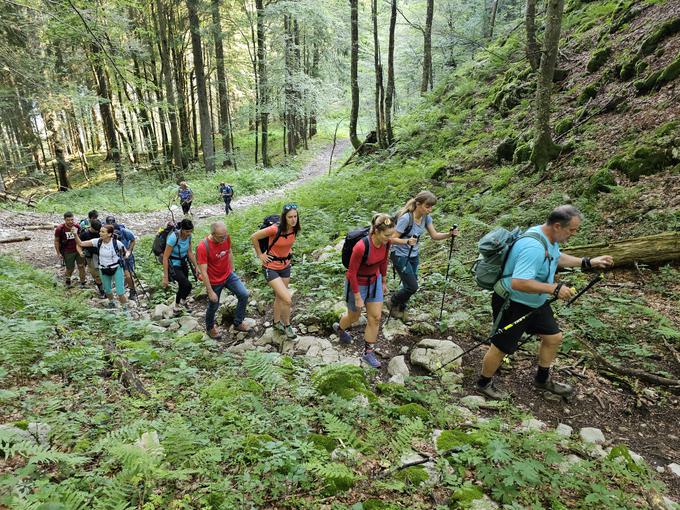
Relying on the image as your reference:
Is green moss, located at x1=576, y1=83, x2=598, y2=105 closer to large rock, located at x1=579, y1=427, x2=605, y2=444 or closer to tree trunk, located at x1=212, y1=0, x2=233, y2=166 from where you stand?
large rock, located at x1=579, y1=427, x2=605, y2=444

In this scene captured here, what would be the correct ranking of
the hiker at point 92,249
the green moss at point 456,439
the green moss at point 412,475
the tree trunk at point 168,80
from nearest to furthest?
the green moss at point 412,475 < the green moss at point 456,439 < the hiker at point 92,249 < the tree trunk at point 168,80

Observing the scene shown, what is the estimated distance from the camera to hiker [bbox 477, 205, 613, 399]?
4051 mm

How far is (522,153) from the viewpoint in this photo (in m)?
10.8

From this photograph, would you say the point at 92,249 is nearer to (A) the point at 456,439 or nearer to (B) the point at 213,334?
(B) the point at 213,334

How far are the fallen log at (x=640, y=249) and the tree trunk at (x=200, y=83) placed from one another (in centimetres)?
2185

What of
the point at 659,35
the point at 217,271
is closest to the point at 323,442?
the point at 217,271

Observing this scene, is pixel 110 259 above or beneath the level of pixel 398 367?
above

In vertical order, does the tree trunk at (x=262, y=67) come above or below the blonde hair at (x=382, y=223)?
above

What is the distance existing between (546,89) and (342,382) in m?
8.41

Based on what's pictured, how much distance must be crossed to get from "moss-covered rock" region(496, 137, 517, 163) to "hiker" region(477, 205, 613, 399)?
7.89 m

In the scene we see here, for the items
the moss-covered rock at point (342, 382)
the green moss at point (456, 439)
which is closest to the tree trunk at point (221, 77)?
the moss-covered rock at point (342, 382)

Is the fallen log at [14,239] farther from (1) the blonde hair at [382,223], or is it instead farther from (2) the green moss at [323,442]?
(2) the green moss at [323,442]

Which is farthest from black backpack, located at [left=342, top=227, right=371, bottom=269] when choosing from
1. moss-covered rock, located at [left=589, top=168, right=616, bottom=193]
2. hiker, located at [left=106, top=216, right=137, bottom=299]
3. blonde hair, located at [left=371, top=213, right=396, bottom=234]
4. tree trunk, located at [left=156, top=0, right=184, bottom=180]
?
tree trunk, located at [left=156, top=0, right=184, bottom=180]

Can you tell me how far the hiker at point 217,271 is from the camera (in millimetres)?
6543
